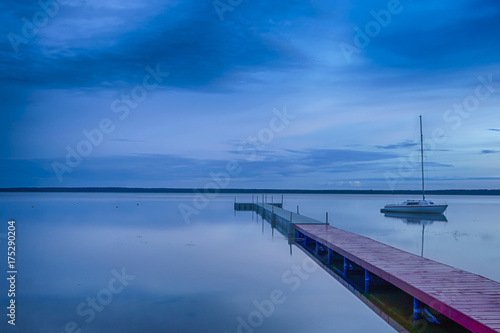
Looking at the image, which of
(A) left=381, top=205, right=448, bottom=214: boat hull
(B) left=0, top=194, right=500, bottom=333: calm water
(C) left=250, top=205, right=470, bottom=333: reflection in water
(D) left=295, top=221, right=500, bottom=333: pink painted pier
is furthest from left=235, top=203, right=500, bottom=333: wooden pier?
(A) left=381, top=205, right=448, bottom=214: boat hull

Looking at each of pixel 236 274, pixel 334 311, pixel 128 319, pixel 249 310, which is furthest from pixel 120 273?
pixel 334 311

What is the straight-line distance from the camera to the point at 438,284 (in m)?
7.47

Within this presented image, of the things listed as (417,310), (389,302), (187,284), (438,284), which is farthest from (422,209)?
(438,284)

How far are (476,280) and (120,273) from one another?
9935 millimetres

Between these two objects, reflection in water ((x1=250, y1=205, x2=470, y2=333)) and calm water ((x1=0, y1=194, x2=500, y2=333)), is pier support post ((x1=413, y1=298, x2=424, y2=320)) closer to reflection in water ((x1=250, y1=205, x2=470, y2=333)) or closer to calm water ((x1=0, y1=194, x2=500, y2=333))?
reflection in water ((x1=250, y1=205, x2=470, y2=333))

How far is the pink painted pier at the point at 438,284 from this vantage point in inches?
229

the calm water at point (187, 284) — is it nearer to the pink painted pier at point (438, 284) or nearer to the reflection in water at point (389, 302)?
the reflection in water at point (389, 302)

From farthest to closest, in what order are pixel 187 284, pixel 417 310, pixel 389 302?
pixel 187 284 → pixel 389 302 → pixel 417 310

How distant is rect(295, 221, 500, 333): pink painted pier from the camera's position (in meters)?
5.81

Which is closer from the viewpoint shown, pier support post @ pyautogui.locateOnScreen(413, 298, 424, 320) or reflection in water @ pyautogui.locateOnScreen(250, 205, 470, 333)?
reflection in water @ pyautogui.locateOnScreen(250, 205, 470, 333)

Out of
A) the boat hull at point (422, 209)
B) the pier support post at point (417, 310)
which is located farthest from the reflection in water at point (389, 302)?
the boat hull at point (422, 209)

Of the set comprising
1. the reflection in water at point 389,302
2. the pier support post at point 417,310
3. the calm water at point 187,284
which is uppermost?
the pier support post at point 417,310

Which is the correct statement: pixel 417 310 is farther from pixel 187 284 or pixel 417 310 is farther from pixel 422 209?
pixel 422 209

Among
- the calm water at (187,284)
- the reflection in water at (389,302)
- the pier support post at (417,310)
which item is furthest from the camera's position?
the calm water at (187,284)
